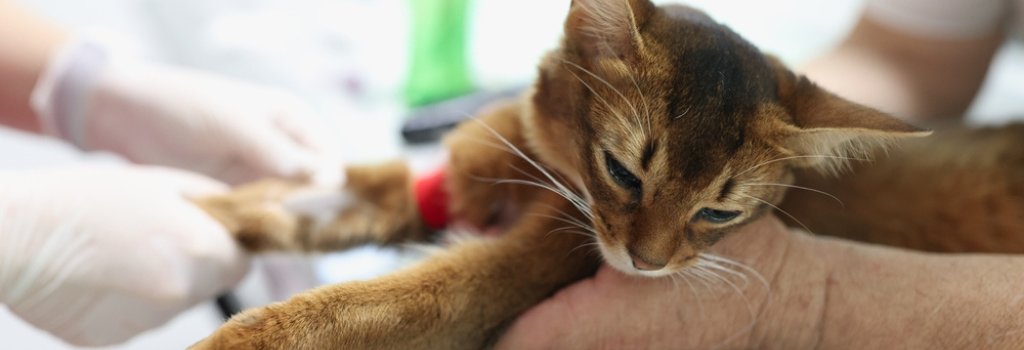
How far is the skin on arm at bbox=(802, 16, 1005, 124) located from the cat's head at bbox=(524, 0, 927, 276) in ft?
2.03

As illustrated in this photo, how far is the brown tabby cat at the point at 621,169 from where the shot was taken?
0.78m

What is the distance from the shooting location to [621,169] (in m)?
0.84

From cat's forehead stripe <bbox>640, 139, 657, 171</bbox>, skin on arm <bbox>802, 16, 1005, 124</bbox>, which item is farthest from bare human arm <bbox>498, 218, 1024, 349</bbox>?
skin on arm <bbox>802, 16, 1005, 124</bbox>

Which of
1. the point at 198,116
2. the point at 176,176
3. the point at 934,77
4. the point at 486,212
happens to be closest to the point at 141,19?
the point at 198,116

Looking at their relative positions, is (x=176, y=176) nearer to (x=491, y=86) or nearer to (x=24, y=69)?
(x=24, y=69)

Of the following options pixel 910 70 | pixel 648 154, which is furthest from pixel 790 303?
pixel 910 70

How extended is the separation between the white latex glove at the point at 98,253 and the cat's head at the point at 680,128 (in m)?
0.70

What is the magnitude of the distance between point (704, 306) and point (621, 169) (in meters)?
0.29

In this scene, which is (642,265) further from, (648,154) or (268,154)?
(268,154)

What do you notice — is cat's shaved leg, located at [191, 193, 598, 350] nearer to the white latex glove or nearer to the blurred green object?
the white latex glove

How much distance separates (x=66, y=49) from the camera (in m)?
1.23

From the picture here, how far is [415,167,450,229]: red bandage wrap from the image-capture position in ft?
3.95

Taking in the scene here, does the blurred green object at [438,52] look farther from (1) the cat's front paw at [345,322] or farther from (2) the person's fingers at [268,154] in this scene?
(1) the cat's front paw at [345,322]

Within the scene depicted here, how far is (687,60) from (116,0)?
1944 mm
